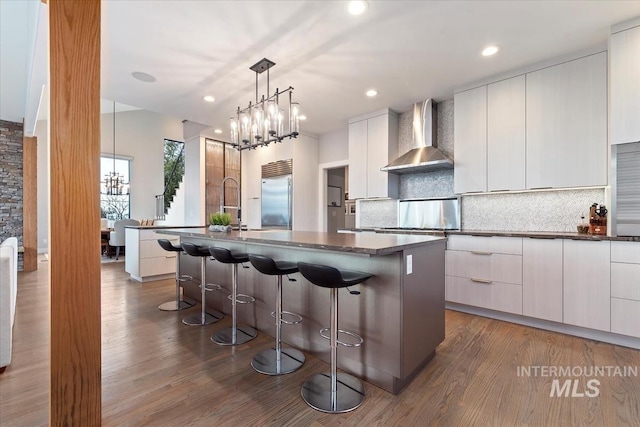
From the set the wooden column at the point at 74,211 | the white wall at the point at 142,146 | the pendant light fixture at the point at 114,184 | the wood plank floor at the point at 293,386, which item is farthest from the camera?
the white wall at the point at 142,146

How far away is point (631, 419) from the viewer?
158 centimetres

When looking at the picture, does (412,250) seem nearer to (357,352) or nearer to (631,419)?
(357,352)

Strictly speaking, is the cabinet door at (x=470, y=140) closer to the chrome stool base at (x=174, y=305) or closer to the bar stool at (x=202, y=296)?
the bar stool at (x=202, y=296)

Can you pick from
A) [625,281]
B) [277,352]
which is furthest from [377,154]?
[277,352]

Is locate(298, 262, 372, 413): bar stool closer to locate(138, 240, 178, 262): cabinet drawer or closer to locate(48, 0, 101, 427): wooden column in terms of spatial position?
locate(48, 0, 101, 427): wooden column

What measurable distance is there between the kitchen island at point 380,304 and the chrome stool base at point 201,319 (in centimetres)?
80

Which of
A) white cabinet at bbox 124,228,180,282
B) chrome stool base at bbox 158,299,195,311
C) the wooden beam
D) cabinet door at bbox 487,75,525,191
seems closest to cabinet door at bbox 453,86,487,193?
cabinet door at bbox 487,75,525,191

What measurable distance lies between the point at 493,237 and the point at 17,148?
8255 millimetres

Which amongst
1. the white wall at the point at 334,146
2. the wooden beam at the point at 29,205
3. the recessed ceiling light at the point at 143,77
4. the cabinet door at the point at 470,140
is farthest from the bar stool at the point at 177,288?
the wooden beam at the point at 29,205

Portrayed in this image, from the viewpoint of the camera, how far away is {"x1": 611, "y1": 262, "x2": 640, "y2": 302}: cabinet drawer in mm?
2354

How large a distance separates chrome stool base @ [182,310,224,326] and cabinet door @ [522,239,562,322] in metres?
3.16

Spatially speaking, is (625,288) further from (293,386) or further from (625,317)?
(293,386)

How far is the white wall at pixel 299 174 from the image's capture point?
557 cm

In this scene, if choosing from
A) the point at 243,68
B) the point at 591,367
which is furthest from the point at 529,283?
the point at 243,68
